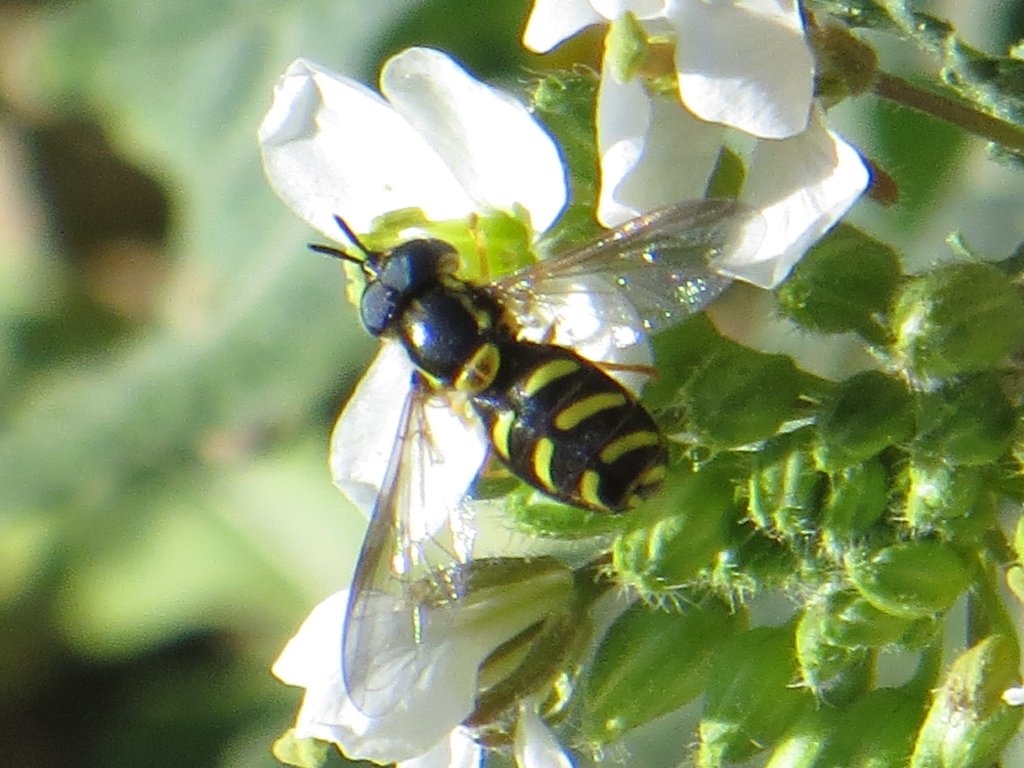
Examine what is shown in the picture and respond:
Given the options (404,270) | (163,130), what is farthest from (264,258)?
(404,270)

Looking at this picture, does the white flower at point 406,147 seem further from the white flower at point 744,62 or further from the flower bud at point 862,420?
the flower bud at point 862,420

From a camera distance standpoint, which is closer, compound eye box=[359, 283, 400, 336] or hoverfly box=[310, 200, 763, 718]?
hoverfly box=[310, 200, 763, 718]

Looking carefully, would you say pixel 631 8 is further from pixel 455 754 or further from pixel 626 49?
pixel 455 754

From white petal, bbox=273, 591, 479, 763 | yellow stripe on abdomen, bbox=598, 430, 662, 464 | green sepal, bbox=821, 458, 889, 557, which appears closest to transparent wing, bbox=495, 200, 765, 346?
→ yellow stripe on abdomen, bbox=598, 430, 662, 464

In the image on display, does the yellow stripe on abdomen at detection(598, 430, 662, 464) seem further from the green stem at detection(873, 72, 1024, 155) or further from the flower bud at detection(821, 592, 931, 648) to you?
the green stem at detection(873, 72, 1024, 155)

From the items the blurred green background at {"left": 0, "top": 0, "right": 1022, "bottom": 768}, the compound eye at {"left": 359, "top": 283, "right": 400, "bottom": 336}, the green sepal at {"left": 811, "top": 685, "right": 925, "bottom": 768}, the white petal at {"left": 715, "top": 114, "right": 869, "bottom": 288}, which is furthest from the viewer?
the blurred green background at {"left": 0, "top": 0, "right": 1022, "bottom": 768}

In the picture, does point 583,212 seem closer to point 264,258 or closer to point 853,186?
point 853,186
